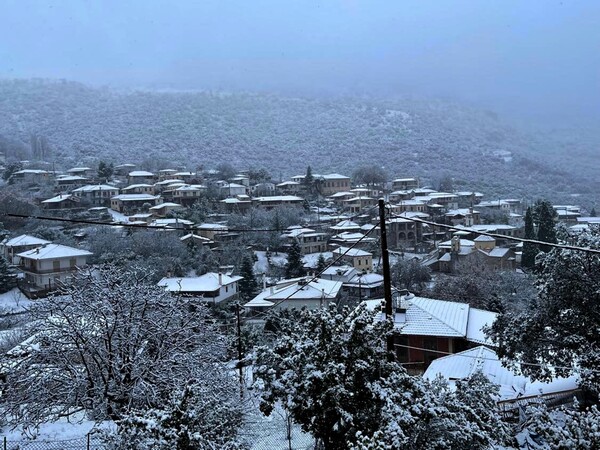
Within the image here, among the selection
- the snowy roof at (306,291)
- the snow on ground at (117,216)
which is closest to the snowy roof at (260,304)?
the snowy roof at (306,291)

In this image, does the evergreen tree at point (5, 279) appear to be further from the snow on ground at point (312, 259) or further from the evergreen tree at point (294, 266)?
the snow on ground at point (312, 259)

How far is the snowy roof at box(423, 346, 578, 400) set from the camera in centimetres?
1109

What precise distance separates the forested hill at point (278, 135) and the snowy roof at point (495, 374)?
60.6 metres

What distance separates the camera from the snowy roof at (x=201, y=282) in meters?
26.2

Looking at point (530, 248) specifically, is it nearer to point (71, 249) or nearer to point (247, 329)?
point (247, 329)

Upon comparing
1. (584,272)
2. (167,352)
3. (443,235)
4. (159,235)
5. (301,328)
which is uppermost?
(301,328)

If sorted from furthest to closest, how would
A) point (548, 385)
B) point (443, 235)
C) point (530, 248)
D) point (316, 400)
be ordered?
point (443, 235) → point (530, 248) → point (548, 385) → point (316, 400)

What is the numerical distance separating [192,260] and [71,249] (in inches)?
284

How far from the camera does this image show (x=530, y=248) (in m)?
33.8

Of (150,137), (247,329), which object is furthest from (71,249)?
(150,137)

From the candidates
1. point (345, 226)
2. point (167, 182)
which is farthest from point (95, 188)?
point (345, 226)

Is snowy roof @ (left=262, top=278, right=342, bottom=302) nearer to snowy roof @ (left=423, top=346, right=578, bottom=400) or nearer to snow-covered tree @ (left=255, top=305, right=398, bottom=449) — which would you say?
snowy roof @ (left=423, top=346, right=578, bottom=400)

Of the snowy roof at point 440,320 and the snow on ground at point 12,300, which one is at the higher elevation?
the snowy roof at point 440,320

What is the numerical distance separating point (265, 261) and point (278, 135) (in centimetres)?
7649
